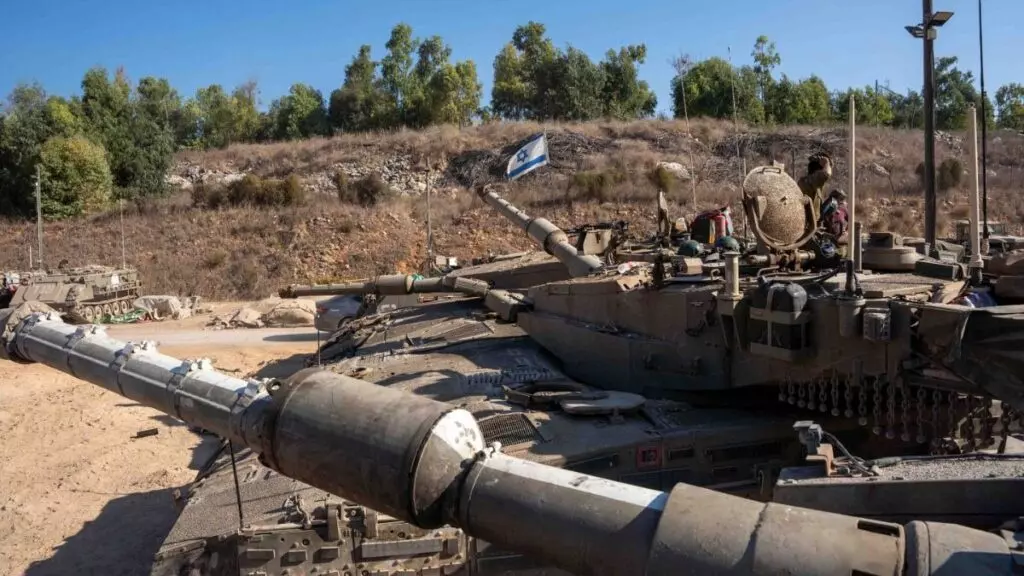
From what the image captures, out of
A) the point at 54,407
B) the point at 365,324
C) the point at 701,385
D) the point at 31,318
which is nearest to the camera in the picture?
the point at 31,318

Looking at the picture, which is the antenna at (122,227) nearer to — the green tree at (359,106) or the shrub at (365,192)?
the shrub at (365,192)

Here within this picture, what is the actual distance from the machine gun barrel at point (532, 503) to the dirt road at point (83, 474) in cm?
731

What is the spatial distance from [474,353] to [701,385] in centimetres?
312

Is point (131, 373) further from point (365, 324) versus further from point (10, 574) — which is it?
point (365, 324)

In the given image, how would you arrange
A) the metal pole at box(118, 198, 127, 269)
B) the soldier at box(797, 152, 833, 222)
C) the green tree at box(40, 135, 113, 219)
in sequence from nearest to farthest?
the soldier at box(797, 152, 833, 222)
the metal pole at box(118, 198, 127, 269)
the green tree at box(40, 135, 113, 219)

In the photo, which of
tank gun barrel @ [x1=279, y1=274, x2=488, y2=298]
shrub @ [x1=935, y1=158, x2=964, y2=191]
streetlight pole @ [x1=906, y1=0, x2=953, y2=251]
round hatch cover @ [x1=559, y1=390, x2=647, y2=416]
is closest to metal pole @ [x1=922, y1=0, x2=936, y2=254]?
streetlight pole @ [x1=906, y1=0, x2=953, y2=251]

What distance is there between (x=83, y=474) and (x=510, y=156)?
34667mm

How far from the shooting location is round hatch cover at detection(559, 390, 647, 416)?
7371 millimetres

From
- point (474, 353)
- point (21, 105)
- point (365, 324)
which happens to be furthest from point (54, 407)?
point (21, 105)

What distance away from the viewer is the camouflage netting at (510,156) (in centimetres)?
4459

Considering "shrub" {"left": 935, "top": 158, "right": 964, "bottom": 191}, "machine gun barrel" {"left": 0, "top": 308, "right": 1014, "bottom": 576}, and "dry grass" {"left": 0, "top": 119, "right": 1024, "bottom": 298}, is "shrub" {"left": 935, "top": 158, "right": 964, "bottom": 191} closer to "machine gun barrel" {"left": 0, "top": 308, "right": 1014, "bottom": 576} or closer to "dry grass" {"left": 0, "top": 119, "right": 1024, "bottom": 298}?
"dry grass" {"left": 0, "top": 119, "right": 1024, "bottom": 298}

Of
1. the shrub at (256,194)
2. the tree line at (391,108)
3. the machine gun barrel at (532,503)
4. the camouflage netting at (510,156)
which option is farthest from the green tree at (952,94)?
the machine gun barrel at (532,503)

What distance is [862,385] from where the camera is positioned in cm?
625

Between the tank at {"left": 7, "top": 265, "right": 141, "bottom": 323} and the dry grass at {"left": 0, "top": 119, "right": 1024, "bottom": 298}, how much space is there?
591 cm
